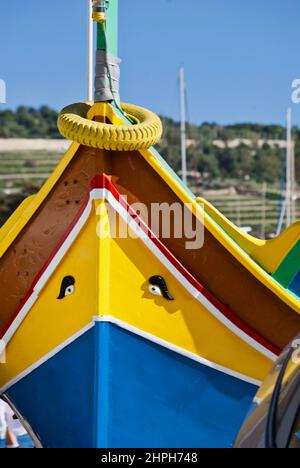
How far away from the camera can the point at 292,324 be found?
5.05 m

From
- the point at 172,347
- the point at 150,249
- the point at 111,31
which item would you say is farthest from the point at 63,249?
the point at 111,31

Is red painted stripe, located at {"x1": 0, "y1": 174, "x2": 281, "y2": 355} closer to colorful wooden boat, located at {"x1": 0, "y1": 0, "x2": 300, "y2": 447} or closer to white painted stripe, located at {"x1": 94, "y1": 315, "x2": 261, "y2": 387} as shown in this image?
colorful wooden boat, located at {"x1": 0, "y1": 0, "x2": 300, "y2": 447}

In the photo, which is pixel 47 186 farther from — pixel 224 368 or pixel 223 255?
pixel 224 368

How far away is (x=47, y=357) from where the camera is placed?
16.5 ft

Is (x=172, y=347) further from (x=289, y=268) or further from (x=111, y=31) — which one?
(x=111, y=31)

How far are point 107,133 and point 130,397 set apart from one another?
1573mm

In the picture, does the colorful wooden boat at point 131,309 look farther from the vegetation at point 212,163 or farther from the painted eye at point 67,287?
the vegetation at point 212,163

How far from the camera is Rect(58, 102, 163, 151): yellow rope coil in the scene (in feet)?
15.8

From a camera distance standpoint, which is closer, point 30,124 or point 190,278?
point 190,278

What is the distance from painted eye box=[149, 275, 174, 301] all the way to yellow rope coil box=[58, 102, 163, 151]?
2.64 feet

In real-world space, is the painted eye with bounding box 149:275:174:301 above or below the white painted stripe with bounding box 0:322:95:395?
above

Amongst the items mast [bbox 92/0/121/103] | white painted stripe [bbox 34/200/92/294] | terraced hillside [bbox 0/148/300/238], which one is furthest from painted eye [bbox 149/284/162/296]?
terraced hillside [bbox 0/148/300/238]

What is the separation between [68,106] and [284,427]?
276 cm
